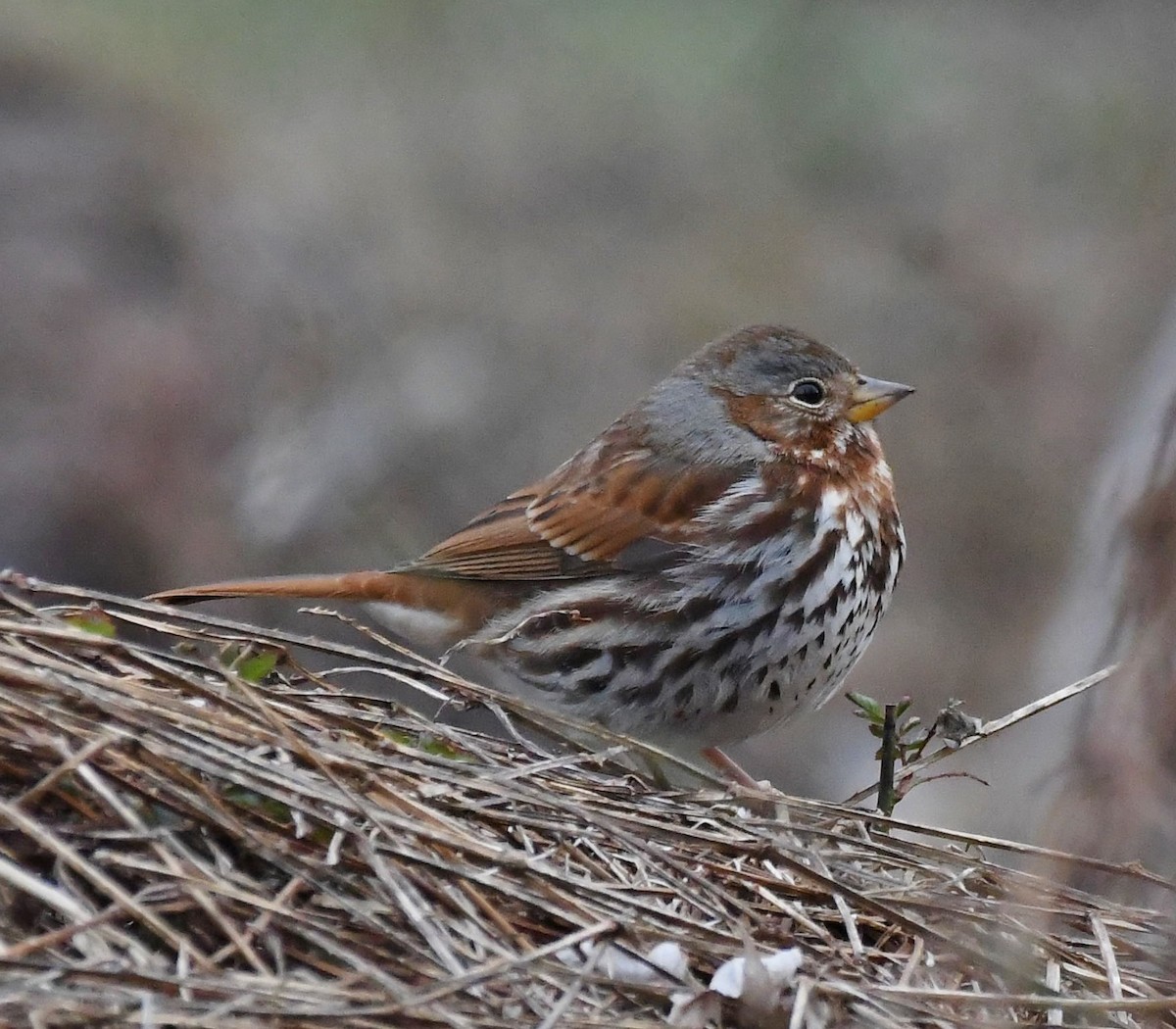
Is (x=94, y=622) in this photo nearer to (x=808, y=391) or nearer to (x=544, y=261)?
(x=808, y=391)

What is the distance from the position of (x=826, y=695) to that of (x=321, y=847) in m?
2.19

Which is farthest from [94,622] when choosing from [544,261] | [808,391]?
[544,261]

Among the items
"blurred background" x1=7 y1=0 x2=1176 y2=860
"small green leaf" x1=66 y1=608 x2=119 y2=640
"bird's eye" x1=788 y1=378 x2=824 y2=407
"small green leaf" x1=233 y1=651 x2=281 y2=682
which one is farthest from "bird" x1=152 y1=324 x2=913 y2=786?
"small green leaf" x1=233 y1=651 x2=281 y2=682

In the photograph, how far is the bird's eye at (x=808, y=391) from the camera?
5262mm

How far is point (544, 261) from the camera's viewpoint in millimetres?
10750

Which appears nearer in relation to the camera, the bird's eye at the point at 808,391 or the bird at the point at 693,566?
the bird at the point at 693,566

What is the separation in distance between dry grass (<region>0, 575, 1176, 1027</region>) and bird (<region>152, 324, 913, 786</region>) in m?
1.05

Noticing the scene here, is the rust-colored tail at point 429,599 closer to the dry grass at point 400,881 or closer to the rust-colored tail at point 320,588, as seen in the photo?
the rust-colored tail at point 320,588

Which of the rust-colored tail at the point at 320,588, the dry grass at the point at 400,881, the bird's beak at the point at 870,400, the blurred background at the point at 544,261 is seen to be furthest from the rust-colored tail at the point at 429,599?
the dry grass at the point at 400,881

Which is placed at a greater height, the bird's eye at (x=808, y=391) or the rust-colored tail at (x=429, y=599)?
the bird's eye at (x=808, y=391)

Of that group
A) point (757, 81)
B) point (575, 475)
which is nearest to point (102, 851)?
point (575, 475)

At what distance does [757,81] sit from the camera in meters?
11.9

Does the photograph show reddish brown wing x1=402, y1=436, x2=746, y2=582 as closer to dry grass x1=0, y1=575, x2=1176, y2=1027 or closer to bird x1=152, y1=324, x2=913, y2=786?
bird x1=152, y1=324, x2=913, y2=786

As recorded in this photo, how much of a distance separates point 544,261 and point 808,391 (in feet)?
18.6
